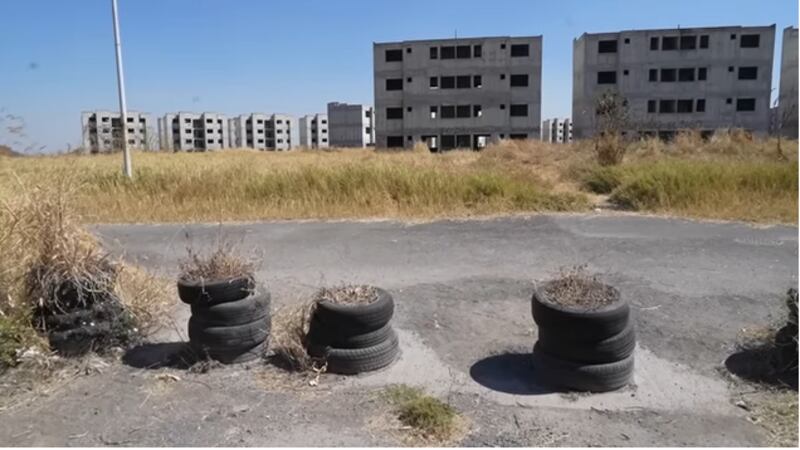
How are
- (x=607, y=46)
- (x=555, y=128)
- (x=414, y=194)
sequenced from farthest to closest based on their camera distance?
(x=555, y=128) < (x=607, y=46) < (x=414, y=194)

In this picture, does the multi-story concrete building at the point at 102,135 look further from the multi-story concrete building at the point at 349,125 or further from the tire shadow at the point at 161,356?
the multi-story concrete building at the point at 349,125

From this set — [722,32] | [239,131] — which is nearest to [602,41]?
[722,32]

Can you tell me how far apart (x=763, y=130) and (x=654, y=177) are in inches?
1924

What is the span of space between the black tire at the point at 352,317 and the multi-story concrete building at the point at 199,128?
100221mm

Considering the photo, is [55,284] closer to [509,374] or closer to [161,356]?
[161,356]

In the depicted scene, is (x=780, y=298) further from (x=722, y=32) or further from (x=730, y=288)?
(x=722, y=32)

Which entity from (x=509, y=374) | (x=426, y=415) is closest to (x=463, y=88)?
(x=509, y=374)

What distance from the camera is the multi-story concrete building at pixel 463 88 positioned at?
51.1 m

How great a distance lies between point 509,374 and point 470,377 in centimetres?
28

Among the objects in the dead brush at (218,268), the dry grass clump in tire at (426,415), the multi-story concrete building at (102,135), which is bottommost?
the dry grass clump in tire at (426,415)

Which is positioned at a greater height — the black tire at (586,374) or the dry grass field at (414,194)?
the dry grass field at (414,194)

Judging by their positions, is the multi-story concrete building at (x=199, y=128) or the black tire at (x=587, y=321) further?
the multi-story concrete building at (x=199, y=128)

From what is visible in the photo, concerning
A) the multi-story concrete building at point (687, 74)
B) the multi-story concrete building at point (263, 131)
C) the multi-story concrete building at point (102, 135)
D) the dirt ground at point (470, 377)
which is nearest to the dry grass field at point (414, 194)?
the multi-story concrete building at point (102, 135)

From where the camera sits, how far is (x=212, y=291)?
363 centimetres
